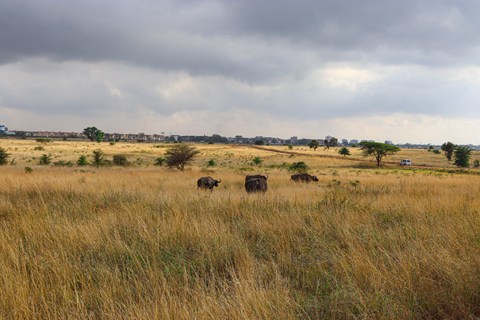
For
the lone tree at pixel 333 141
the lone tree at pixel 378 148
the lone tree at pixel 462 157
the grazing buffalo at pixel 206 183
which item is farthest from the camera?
the lone tree at pixel 333 141

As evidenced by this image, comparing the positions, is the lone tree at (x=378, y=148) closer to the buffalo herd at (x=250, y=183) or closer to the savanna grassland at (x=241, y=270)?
the buffalo herd at (x=250, y=183)

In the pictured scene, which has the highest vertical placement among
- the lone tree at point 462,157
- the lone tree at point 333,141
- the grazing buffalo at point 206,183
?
the lone tree at point 333,141

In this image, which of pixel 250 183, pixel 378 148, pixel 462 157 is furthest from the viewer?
pixel 378 148

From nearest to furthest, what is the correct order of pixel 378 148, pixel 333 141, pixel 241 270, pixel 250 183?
pixel 241 270, pixel 250 183, pixel 378 148, pixel 333 141

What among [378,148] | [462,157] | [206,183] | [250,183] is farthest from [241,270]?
[462,157]

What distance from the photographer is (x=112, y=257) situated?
402cm

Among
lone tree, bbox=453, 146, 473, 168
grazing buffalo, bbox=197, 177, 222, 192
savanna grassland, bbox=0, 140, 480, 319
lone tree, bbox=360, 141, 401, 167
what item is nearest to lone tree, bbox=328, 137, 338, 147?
lone tree, bbox=453, 146, 473, 168

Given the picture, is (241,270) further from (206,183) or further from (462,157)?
(462,157)

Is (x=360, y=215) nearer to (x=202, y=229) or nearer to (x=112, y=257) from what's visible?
(x=202, y=229)

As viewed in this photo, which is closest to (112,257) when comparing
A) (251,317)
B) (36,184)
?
(251,317)

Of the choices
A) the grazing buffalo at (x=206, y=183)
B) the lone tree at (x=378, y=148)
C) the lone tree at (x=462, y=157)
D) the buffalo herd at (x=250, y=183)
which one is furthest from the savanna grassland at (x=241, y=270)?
the lone tree at (x=462, y=157)

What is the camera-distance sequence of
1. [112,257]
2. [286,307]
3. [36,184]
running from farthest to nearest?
[36,184] < [112,257] < [286,307]

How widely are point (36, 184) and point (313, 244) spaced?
1138 centimetres

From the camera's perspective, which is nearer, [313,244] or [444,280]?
[444,280]
